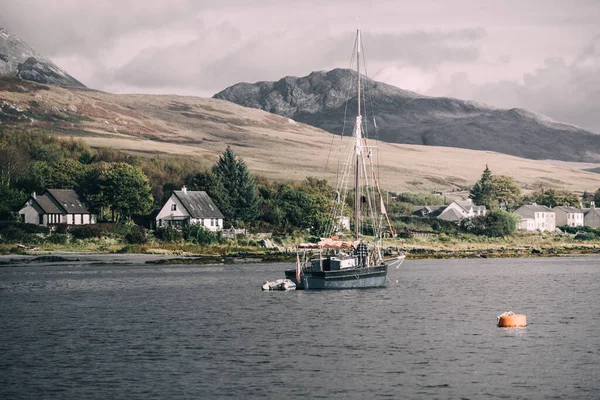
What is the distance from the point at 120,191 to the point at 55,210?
9225 millimetres

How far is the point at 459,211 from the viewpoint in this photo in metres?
186

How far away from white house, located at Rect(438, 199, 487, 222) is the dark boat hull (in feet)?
340

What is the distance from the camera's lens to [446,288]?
74.4 metres

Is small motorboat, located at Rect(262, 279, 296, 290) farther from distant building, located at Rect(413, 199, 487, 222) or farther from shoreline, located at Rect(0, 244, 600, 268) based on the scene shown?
distant building, located at Rect(413, 199, 487, 222)

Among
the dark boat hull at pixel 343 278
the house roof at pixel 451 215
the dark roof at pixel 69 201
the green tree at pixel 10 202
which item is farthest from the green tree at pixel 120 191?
the dark boat hull at pixel 343 278

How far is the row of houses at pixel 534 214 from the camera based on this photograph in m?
183

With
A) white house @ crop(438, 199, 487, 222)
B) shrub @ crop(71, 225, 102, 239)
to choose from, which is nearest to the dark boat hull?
shrub @ crop(71, 225, 102, 239)

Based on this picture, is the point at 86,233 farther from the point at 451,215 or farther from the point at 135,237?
the point at 451,215

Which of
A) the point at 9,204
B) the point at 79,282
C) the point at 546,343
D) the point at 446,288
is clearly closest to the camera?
the point at 546,343

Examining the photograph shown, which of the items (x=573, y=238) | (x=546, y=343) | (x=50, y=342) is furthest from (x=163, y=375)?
(x=573, y=238)

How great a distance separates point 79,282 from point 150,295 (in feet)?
43.4

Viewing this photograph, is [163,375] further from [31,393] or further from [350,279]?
[350,279]

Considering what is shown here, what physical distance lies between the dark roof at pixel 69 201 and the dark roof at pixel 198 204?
531 inches

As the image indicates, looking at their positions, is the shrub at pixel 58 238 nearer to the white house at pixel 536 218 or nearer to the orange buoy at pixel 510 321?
the orange buoy at pixel 510 321
